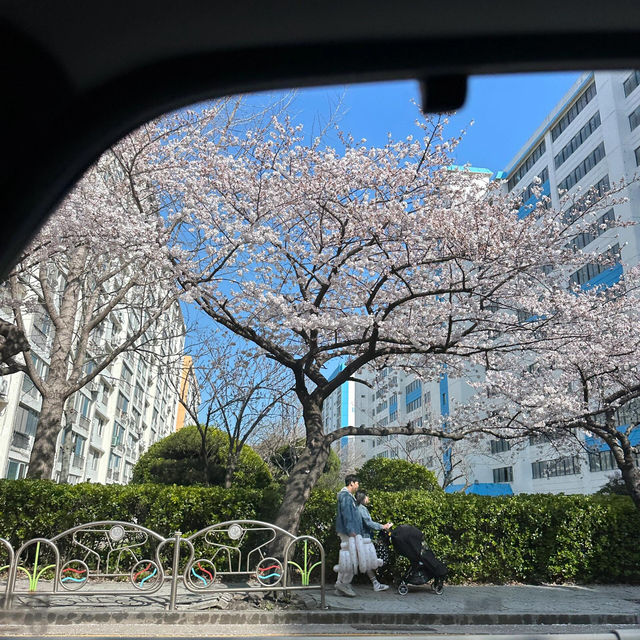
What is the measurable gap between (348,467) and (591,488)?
621 inches

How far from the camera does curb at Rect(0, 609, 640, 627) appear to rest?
735 centimetres

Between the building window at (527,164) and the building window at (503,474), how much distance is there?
77.7 ft

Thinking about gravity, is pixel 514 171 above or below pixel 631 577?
above

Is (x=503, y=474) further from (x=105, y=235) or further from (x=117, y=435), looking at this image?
(x=105, y=235)

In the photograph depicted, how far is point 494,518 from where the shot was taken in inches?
436

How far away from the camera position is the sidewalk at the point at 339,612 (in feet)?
24.4

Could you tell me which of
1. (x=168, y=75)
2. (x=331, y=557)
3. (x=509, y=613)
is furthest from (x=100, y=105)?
(x=331, y=557)

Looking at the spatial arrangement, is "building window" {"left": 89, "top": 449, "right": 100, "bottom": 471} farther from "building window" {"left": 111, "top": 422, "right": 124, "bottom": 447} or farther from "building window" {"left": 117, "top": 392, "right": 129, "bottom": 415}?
"building window" {"left": 117, "top": 392, "right": 129, "bottom": 415}

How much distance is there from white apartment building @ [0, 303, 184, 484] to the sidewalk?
687cm

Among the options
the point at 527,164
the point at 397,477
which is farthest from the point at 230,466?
the point at 527,164

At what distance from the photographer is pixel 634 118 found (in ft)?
122

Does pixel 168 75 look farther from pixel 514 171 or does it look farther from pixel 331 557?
pixel 514 171

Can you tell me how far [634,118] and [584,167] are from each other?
495cm

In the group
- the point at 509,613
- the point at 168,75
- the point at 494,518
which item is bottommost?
the point at 509,613
